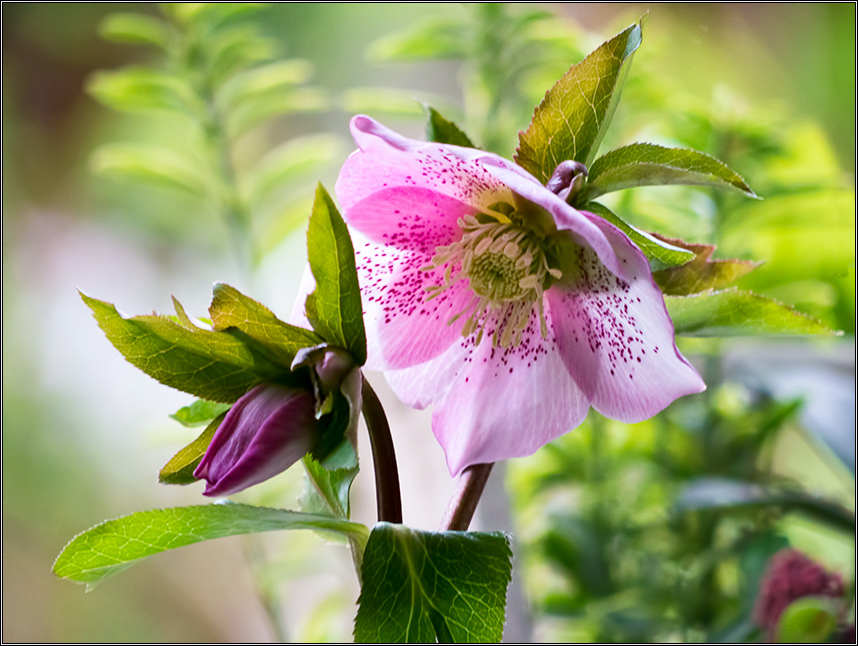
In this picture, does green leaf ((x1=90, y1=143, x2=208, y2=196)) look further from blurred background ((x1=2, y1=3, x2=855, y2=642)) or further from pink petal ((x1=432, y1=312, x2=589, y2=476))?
pink petal ((x1=432, y1=312, x2=589, y2=476))

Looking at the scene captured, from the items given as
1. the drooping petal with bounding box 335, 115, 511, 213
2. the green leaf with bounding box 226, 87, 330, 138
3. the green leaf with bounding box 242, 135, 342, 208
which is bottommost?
the drooping petal with bounding box 335, 115, 511, 213

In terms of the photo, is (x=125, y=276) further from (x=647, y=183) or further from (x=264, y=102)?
(x=647, y=183)

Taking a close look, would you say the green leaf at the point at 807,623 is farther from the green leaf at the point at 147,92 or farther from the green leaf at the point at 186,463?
the green leaf at the point at 147,92

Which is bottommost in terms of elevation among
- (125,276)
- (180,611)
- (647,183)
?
(180,611)

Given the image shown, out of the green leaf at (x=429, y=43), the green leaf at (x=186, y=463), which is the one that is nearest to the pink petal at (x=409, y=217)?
the green leaf at (x=186, y=463)

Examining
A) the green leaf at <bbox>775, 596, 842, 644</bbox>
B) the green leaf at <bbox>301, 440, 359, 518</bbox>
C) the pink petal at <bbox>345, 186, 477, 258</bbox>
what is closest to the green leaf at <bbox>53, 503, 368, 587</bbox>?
the green leaf at <bbox>301, 440, 359, 518</bbox>

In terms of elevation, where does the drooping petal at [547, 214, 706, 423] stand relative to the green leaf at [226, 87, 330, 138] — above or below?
below

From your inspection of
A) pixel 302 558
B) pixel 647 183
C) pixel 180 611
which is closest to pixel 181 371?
pixel 647 183
